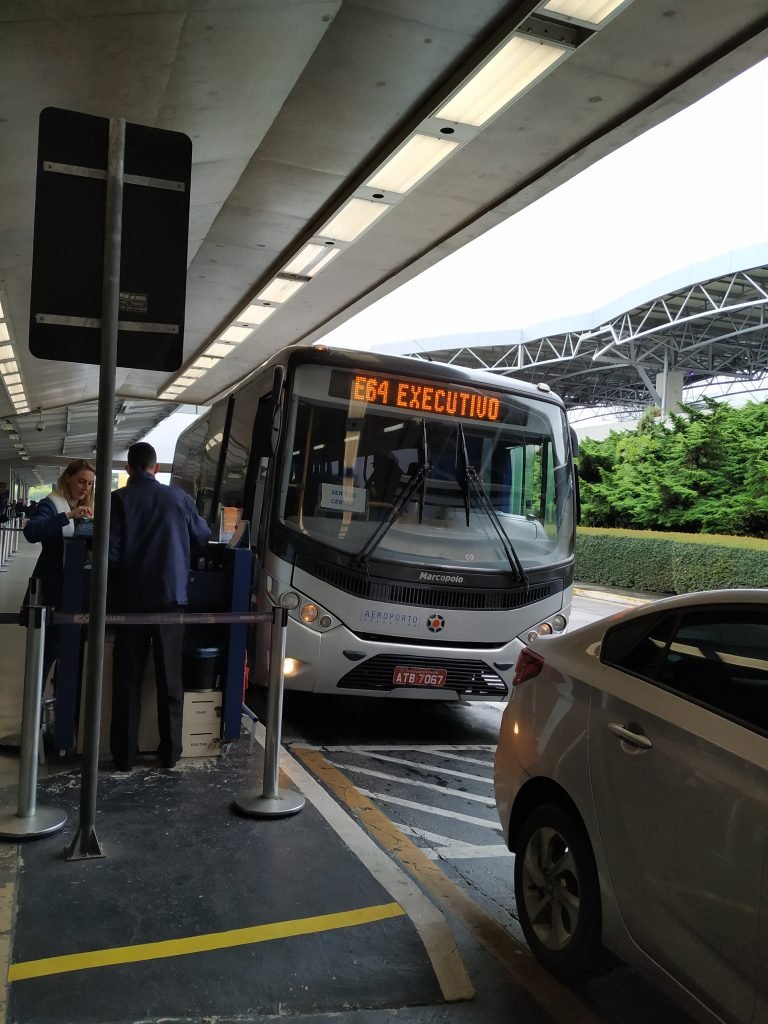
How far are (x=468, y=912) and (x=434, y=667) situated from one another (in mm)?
2895

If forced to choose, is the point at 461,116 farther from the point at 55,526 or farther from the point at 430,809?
the point at 430,809

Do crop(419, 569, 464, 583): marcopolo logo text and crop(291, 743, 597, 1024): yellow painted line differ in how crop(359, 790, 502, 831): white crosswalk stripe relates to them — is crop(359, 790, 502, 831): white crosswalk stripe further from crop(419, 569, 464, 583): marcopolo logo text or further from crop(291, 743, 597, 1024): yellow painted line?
crop(419, 569, 464, 583): marcopolo logo text

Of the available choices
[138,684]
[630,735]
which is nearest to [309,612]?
[138,684]

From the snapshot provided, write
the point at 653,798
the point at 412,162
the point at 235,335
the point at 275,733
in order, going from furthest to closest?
the point at 235,335 < the point at 412,162 < the point at 275,733 < the point at 653,798

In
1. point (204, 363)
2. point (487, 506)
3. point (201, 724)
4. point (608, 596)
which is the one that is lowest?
point (608, 596)

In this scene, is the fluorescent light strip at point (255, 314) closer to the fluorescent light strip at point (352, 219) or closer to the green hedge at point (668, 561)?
the fluorescent light strip at point (352, 219)

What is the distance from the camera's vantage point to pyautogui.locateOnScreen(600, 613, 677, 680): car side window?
124 inches

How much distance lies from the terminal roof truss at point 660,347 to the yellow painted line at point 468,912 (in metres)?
33.5

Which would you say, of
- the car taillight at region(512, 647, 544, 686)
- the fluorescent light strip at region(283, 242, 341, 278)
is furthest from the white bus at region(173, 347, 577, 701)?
the fluorescent light strip at region(283, 242, 341, 278)

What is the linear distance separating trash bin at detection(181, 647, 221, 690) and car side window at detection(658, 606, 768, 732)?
11.4 ft

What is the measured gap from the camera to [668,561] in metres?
23.1

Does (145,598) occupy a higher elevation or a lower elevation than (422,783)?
higher

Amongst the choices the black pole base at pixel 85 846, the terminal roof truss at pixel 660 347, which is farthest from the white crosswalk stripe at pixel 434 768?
the terminal roof truss at pixel 660 347

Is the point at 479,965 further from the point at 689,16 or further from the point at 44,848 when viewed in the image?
the point at 689,16
